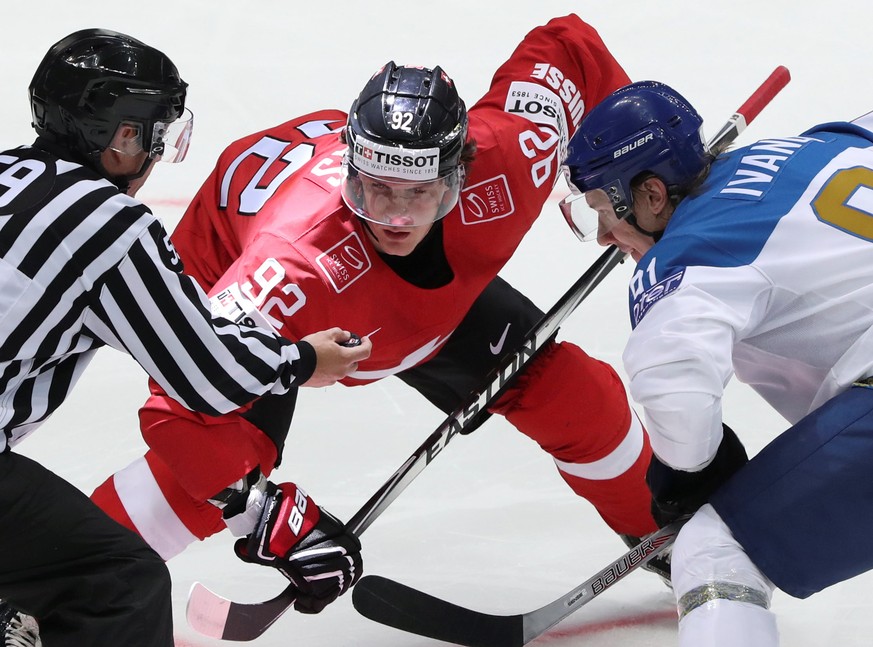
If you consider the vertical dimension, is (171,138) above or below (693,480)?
above

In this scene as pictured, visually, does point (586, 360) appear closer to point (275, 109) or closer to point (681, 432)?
point (681, 432)

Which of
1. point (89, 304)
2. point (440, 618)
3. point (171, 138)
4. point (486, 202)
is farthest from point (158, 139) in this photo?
point (440, 618)

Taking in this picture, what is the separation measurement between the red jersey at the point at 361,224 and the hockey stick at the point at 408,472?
152 mm

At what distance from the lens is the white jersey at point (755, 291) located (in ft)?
6.45

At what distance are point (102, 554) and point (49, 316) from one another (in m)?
0.41

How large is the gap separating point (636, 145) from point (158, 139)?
84 cm

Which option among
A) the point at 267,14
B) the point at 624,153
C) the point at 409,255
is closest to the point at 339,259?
the point at 409,255

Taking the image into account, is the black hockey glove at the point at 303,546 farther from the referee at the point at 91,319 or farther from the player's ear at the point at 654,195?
the player's ear at the point at 654,195

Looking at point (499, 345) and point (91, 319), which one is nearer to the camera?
point (91, 319)

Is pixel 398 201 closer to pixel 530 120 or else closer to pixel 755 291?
pixel 530 120

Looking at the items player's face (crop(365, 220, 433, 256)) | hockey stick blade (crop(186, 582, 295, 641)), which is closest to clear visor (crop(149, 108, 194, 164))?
player's face (crop(365, 220, 433, 256))

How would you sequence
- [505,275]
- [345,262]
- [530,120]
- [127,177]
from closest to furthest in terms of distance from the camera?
[127,177] → [345,262] → [530,120] → [505,275]

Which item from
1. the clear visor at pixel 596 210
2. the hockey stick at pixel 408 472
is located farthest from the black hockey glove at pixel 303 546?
the clear visor at pixel 596 210

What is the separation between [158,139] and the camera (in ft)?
6.85
